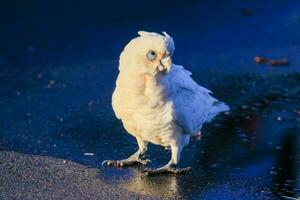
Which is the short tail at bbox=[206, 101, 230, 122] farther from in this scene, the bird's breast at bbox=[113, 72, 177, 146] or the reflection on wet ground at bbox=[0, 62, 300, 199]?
the bird's breast at bbox=[113, 72, 177, 146]

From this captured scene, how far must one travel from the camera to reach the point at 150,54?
20.9 feet

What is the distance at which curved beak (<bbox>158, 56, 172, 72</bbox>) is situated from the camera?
6328mm

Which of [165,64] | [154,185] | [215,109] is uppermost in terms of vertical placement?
[165,64]

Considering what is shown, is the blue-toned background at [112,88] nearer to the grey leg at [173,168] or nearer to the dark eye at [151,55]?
the grey leg at [173,168]

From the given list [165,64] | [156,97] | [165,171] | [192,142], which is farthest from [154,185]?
[192,142]

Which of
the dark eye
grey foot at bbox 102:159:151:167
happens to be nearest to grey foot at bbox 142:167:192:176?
grey foot at bbox 102:159:151:167

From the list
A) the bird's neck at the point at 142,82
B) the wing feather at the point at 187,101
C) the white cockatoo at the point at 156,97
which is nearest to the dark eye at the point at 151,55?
the white cockatoo at the point at 156,97

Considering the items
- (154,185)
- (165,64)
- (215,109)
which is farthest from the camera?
(215,109)

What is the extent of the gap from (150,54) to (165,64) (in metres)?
0.13

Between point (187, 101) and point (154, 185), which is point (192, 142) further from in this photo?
point (154, 185)

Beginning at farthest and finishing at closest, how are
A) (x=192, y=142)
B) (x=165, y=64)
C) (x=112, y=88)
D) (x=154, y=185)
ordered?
(x=112, y=88)
(x=192, y=142)
(x=154, y=185)
(x=165, y=64)

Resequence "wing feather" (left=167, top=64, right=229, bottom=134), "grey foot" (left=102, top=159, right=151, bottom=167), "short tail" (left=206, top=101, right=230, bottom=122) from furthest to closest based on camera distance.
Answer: "short tail" (left=206, top=101, right=230, bottom=122) → "grey foot" (left=102, top=159, right=151, bottom=167) → "wing feather" (left=167, top=64, right=229, bottom=134)

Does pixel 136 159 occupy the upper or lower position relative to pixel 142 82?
lower

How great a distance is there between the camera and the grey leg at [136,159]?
7066mm
